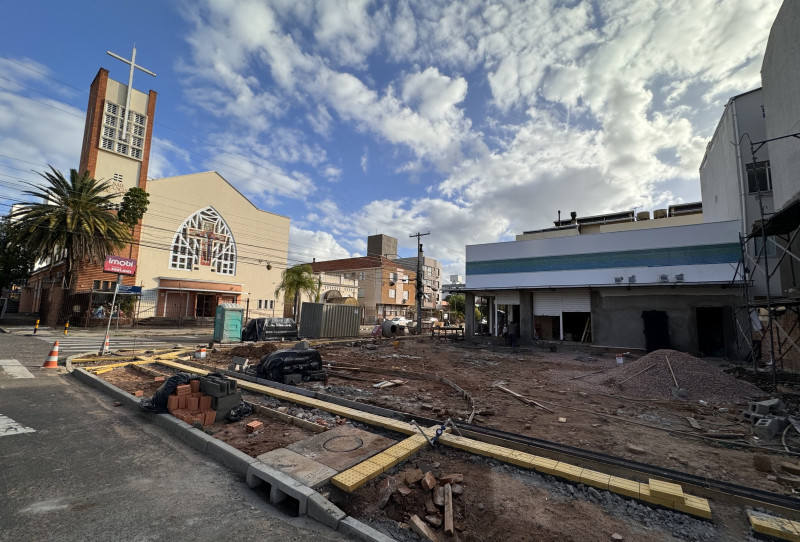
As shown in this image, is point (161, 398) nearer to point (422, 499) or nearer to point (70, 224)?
point (422, 499)

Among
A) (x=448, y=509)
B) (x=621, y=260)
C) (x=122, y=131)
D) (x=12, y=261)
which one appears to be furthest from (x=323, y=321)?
(x=12, y=261)

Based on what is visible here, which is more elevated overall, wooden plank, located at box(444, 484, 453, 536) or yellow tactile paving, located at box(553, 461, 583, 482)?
yellow tactile paving, located at box(553, 461, 583, 482)

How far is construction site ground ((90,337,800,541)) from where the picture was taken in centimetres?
337

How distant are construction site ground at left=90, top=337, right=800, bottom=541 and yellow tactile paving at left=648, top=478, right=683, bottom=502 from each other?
17 cm

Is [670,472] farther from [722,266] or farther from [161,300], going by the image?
[161,300]

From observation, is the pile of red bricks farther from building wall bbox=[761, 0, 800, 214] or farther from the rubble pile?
building wall bbox=[761, 0, 800, 214]

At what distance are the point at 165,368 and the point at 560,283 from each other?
22.4 meters

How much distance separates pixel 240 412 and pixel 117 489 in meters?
2.55

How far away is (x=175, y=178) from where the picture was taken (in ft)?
122

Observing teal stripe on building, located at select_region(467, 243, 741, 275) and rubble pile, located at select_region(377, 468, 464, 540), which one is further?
teal stripe on building, located at select_region(467, 243, 741, 275)

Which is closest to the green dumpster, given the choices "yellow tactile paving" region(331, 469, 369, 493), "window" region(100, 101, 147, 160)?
"yellow tactile paving" region(331, 469, 369, 493)

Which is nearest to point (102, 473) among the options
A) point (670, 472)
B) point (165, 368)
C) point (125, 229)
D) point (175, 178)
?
point (670, 472)

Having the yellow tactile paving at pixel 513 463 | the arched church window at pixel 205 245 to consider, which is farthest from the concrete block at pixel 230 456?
the arched church window at pixel 205 245

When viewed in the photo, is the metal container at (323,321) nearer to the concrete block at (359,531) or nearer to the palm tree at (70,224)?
the palm tree at (70,224)
